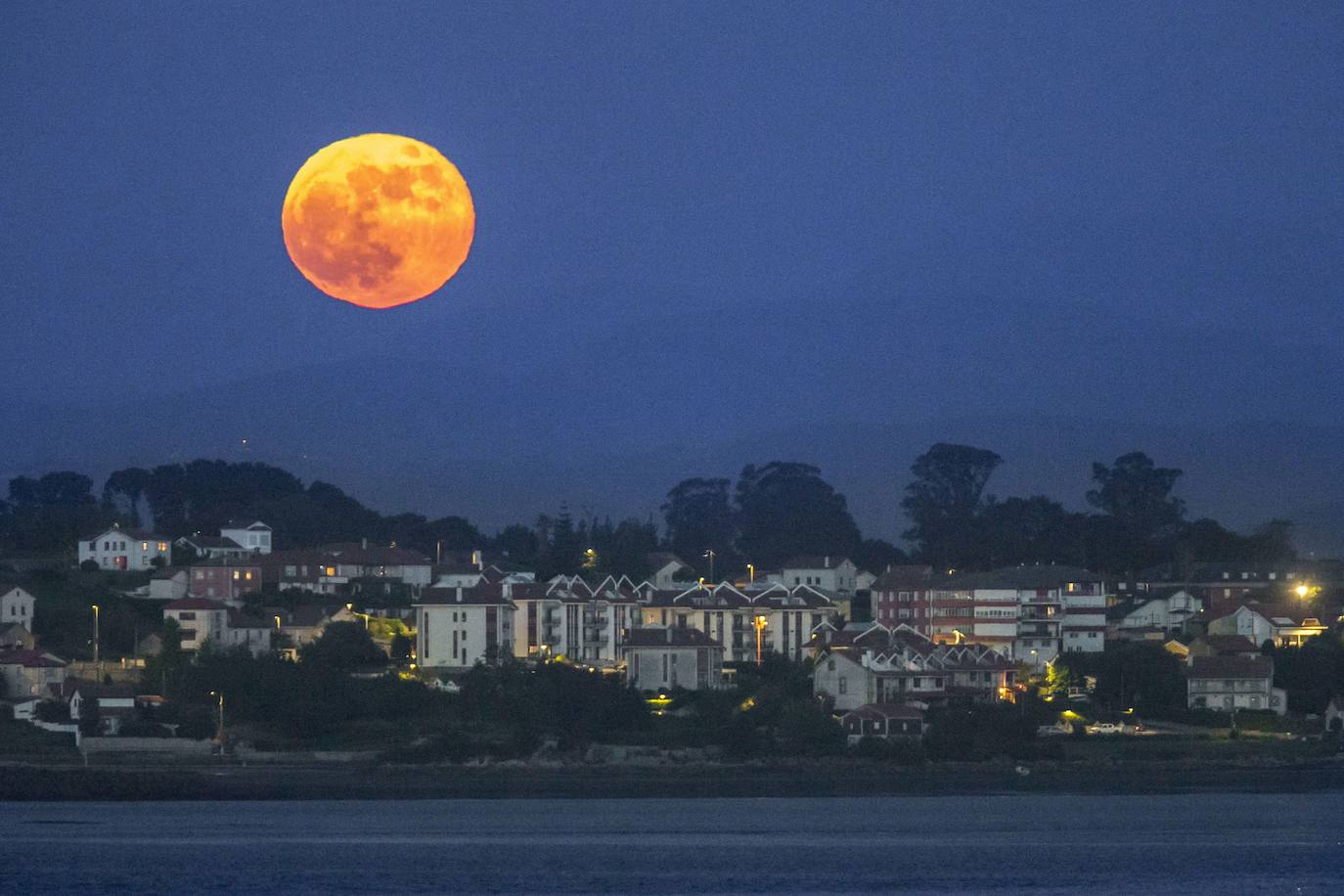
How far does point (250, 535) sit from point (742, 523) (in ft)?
104

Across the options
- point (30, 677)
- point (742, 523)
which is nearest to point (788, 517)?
point (742, 523)

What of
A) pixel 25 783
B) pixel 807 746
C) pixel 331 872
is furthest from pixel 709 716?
pixel 331 872

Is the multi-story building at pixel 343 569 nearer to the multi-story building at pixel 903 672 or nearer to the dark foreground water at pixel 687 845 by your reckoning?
the multi-story building at pixel 903 672

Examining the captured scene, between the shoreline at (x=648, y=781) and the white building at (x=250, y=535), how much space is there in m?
30.7

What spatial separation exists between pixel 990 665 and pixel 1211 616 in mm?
13894

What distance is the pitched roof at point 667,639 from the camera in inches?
2574

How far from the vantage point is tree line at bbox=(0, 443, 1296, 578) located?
90.3m

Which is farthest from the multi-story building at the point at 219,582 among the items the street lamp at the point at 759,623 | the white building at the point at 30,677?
the street lamp at the point at 759,623

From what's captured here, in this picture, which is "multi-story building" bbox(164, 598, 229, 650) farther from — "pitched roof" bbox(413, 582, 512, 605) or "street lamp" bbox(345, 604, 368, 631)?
"pitched roof" bbox(413, 582, 512, 605)

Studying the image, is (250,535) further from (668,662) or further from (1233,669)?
(1233,669)

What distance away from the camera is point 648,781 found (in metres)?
54.1

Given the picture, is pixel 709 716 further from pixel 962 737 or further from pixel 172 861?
pixel 172 861

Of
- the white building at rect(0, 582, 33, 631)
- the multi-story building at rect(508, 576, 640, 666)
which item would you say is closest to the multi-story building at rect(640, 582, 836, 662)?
the multi-story building at rect(508, 576, 640, 666)

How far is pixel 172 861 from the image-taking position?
135 ft
